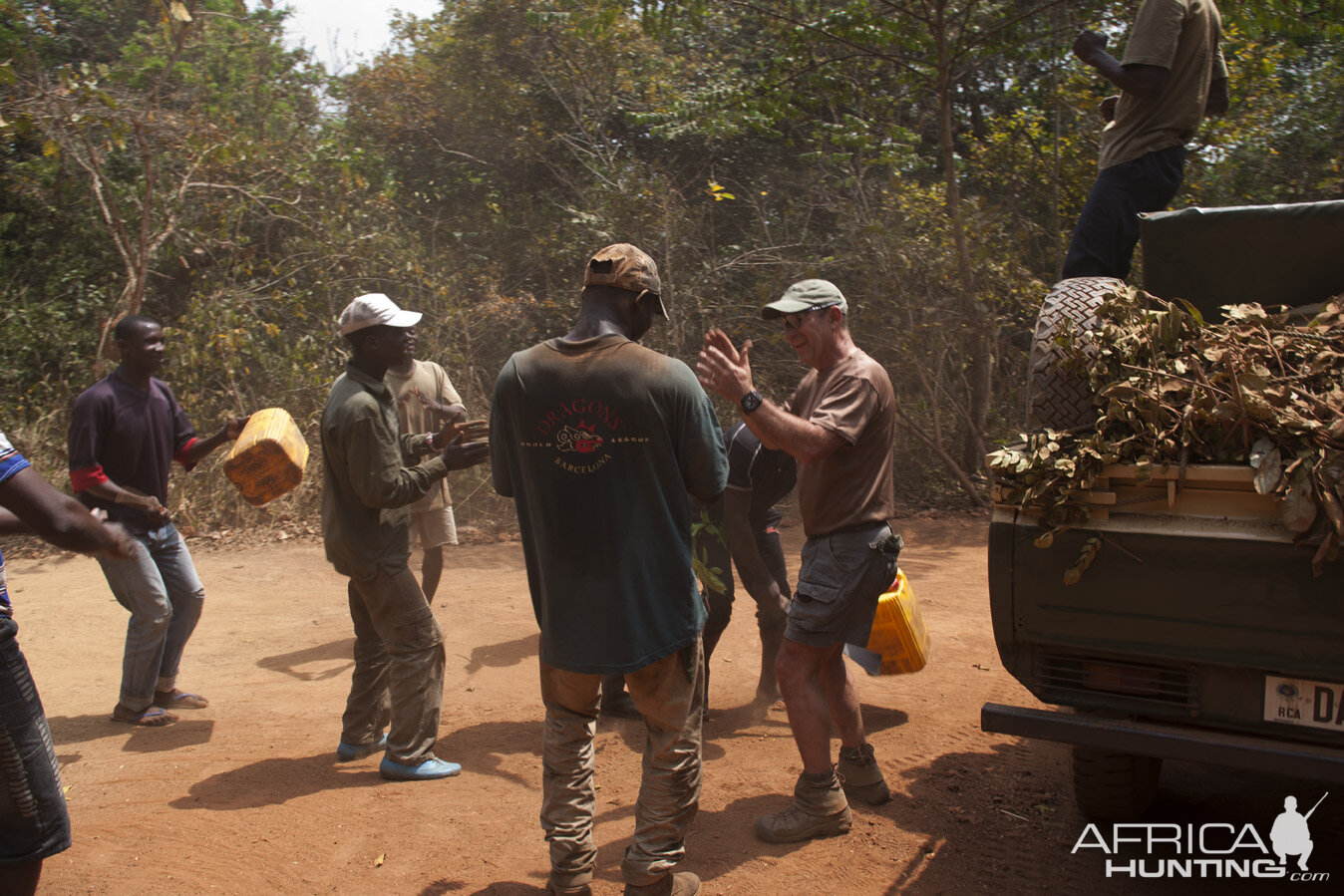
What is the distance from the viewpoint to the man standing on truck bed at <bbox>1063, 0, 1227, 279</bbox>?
4.43 metres

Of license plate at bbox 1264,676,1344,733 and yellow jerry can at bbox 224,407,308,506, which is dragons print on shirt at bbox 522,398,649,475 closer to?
license plate at bbox 1264,676,1344,733

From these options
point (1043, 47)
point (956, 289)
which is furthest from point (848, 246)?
point (1043, 47)

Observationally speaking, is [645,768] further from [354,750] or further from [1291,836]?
[1291,836]

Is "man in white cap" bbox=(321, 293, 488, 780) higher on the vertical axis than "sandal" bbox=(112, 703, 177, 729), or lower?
higher

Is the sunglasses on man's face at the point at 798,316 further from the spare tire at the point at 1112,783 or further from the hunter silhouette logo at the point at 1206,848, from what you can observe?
the hunter silhouette logo at the point at 1206,848

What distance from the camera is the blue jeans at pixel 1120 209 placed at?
4.50 meters

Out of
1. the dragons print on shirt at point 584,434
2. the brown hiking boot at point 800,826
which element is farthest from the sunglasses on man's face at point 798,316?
the brown hiking boot at point 800,826

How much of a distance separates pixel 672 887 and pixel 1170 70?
4042 millimetres

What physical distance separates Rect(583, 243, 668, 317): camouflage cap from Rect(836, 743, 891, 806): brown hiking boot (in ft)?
6.76

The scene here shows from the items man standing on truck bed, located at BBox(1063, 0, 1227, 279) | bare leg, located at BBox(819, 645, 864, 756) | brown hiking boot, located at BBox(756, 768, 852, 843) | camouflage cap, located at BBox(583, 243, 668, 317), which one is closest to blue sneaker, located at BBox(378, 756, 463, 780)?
brown hiking boot, located at BBox(756, 768, 852, 843)

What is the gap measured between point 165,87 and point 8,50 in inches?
129

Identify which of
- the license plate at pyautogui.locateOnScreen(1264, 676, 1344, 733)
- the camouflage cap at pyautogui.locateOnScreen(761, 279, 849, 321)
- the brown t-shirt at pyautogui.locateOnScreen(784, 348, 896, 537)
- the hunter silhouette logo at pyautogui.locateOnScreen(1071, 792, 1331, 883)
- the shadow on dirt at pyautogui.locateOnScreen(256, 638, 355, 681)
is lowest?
the hunter silhouette logo at pyautogui.locateOnScreen(1071, 792, 1331, 883)

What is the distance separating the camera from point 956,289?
9945 millimetres

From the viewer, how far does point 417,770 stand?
4.50 metres
